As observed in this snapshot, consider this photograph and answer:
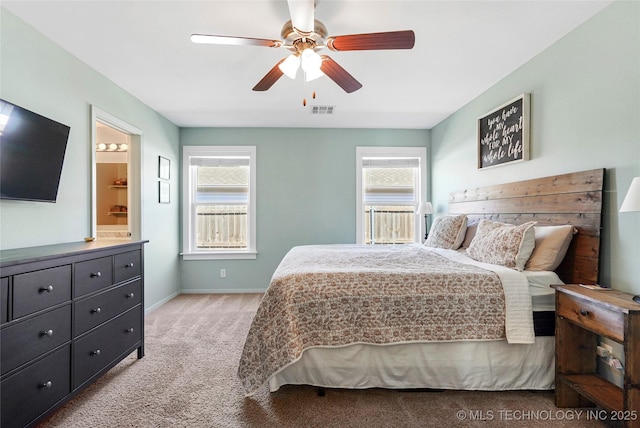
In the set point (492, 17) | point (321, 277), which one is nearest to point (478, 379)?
point (321, 277)

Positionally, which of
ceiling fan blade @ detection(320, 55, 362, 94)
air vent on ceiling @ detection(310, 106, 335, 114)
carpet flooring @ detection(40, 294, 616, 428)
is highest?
air vent on ceiling @ detection(310, 106, 335, 114)

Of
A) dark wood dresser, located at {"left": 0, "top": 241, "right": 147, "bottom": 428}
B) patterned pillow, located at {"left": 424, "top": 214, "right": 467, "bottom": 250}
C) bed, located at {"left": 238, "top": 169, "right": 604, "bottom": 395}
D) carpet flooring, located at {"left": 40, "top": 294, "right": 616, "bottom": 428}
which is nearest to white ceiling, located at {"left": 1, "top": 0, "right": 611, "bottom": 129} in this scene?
bed, located at {"left": 238, "top": 169, "right": 604, "bottom": 395}

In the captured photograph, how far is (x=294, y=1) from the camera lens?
1.49 metres

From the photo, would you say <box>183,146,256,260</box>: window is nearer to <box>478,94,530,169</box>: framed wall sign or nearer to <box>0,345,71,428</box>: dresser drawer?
<box>0,345,71,428</box>: dresser drawer

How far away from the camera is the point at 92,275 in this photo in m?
1.89

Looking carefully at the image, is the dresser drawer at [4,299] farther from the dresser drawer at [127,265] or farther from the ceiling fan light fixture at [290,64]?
the ceiling fan light fixture at [290,64]

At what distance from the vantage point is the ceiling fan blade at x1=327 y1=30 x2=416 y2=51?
1.66 metres

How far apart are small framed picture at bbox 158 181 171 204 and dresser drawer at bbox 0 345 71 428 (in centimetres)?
237

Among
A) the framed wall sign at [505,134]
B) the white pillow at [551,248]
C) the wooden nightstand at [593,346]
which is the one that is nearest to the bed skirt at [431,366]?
the wooden nightstand at [593,346]

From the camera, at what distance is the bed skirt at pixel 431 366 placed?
1.88 metres

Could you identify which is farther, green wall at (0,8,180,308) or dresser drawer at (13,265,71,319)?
green wall at (0,8,180,308)

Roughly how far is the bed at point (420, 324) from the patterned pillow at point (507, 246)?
4cm

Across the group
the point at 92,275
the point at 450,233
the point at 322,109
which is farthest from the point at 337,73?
the point at 92,275

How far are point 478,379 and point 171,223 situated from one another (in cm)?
387
